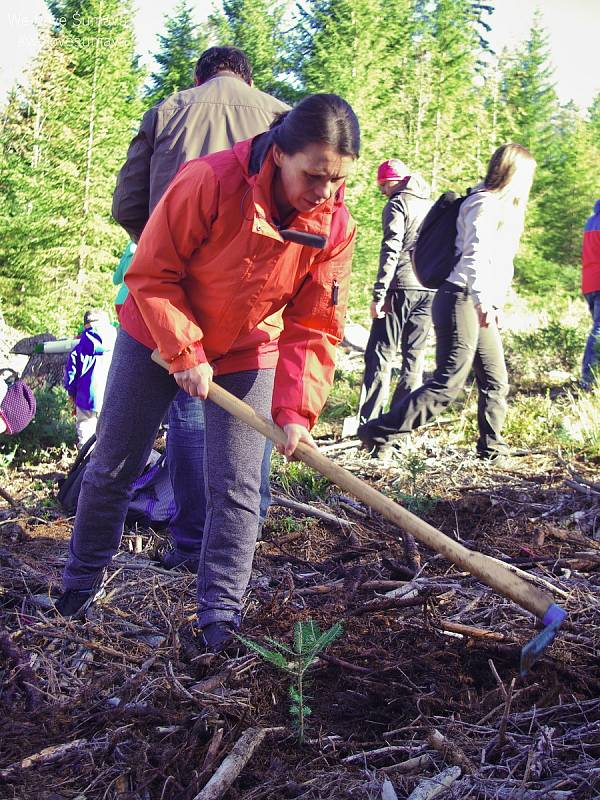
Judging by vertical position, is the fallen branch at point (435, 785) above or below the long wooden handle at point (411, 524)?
below

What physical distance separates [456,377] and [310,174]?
355cm

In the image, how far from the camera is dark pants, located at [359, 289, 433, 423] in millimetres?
7008

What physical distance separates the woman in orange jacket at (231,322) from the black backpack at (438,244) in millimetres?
2912

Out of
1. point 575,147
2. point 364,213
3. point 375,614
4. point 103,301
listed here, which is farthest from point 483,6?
point 375,614

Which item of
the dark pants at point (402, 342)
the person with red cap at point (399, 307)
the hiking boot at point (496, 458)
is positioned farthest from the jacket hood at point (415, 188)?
the hiking boot at point (496, 458)

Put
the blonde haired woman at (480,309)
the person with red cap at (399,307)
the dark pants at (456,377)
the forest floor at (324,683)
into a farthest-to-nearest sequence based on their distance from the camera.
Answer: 1. the person with red cap at (399,307)
2. the dark pants at (456,377)
3. the blonde haired woman at (480,309)
4. the forest floor at (324,683)

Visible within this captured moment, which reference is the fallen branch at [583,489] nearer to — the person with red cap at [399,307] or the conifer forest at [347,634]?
the conifer forest at [347,634]

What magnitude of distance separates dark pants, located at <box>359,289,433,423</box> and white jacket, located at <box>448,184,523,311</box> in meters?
1.25

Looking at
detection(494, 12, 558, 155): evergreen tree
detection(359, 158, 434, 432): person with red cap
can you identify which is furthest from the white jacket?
detection(494, 12, 558, 155): evergreen tree

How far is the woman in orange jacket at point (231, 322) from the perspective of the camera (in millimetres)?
2568

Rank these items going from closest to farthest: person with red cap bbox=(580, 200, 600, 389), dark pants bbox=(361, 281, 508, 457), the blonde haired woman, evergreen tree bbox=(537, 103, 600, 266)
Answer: the blonde haired woman < dark pants bbox=(361, 281, 508, 457) < person with red cap bbox=(580, 200, 600, 389) < evergreen tree bbox=(537, 103, 600, 266)

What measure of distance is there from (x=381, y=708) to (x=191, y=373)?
1194 mm

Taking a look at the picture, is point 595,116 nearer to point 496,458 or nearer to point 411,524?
point 496,458

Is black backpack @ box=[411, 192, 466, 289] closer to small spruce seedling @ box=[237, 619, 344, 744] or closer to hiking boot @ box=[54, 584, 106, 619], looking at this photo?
hiking boot @ box=[54, 584, 106, 619]
